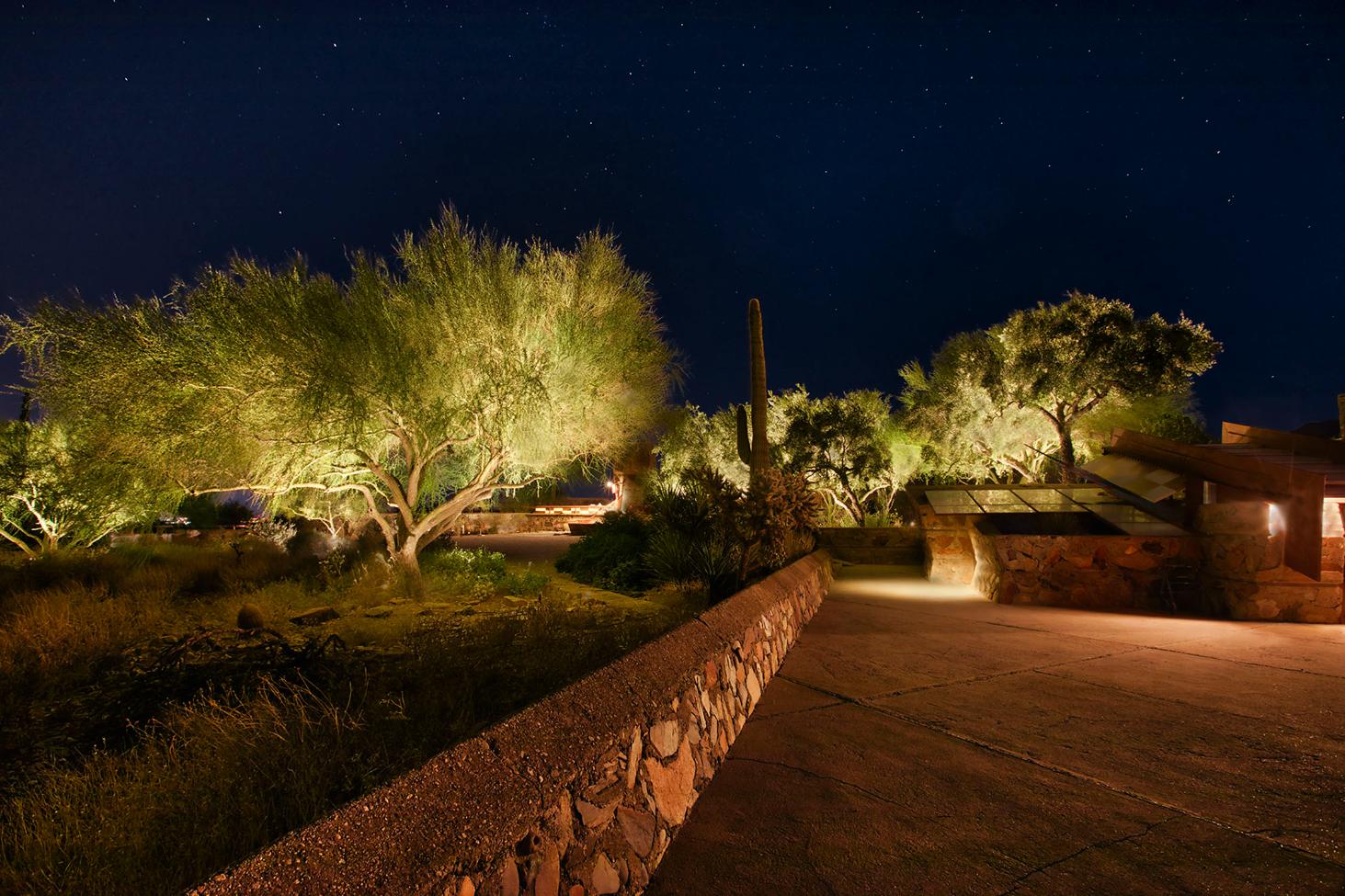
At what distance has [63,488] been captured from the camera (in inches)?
437

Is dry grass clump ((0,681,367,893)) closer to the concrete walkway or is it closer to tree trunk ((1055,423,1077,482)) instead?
the concrete walkway

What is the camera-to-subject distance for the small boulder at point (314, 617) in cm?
838

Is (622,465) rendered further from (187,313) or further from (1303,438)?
(1303,438)

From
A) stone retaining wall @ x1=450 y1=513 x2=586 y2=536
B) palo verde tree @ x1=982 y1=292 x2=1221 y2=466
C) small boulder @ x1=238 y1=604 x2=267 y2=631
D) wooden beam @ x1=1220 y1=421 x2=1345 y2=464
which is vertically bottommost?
stone retaining wall @ x1=450 y1=513 x2=586 y2=536

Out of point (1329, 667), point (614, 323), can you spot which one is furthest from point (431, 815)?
point (614, 323)

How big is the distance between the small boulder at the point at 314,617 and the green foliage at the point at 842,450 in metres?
18.0

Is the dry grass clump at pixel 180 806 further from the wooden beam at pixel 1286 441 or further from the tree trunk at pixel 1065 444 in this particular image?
the tree trunk at pixel 1065 444

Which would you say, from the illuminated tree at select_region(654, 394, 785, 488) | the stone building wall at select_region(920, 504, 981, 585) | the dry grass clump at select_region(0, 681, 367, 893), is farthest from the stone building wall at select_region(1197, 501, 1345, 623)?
the illuminated tree at select_region(654, 394, 785, 488)

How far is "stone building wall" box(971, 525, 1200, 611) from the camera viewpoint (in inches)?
353

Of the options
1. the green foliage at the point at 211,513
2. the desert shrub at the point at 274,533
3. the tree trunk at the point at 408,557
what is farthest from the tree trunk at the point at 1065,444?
the green foliage at the point at 211,513

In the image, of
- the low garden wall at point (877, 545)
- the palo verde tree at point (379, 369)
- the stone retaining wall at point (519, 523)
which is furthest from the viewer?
the stone retaining wall at point (519, 523)

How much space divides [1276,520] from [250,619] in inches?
506

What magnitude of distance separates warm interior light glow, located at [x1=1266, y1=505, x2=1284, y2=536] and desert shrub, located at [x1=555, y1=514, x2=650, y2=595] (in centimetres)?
874

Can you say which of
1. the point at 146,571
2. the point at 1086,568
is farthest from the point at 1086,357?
the point at 146,571
